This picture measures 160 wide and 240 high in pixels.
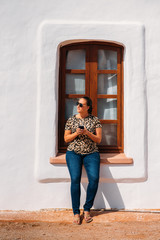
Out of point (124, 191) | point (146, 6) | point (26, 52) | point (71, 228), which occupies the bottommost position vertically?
point (71, 228)

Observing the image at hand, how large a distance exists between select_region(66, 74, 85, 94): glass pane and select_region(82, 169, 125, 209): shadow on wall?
154cm

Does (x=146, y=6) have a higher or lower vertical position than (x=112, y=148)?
higher

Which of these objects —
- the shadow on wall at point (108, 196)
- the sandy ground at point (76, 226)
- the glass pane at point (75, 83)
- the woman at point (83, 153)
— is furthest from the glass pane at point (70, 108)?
the sandy ground at point (76, 226)

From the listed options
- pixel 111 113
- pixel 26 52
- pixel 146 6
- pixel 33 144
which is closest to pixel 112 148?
pixel 111 113

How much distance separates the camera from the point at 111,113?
4.57 m

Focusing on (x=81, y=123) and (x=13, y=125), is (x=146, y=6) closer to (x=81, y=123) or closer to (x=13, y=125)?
(x=81, y=123)

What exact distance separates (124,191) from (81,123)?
1302mm

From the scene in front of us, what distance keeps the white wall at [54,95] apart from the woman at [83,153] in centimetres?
40

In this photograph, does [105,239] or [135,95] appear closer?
[105,239]

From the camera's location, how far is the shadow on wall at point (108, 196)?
14.0ft

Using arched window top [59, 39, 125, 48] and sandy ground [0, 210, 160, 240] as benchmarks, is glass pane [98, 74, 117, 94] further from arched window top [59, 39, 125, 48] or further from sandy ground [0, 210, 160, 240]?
sandy ground [0, 210, 160, 240]

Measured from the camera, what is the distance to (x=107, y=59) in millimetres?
4586

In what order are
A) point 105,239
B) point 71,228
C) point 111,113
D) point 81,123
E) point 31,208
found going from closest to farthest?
1. point 105,239
2. point 71,228
3. point 81,123
4. point 31,208
5. point 111,113

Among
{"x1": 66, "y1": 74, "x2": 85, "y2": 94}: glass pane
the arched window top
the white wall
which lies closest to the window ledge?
the white wall
